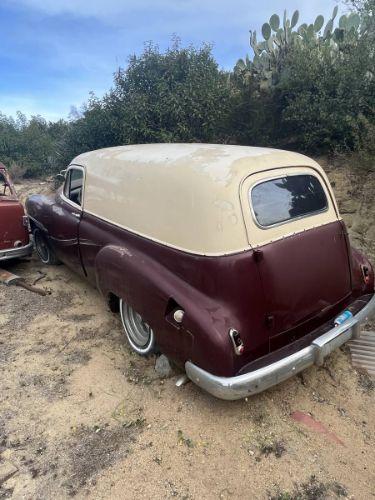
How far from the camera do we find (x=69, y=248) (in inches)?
191

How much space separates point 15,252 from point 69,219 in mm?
1488

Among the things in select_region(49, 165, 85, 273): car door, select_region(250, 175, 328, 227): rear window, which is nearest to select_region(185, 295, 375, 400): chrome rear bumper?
select_region(250, 175, 328, 227): rear window

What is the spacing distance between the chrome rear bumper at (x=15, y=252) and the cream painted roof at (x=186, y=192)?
2210mm

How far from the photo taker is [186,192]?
3094 mm

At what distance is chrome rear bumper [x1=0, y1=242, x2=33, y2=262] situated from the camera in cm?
562

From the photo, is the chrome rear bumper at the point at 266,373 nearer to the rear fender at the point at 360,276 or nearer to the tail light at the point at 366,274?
the rear fender at the point at 360,276

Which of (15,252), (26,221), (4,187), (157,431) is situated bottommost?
(157,431)

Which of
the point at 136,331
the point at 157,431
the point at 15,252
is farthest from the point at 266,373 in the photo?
the point at 15,252

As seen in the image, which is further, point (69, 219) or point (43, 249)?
point (43, 249)

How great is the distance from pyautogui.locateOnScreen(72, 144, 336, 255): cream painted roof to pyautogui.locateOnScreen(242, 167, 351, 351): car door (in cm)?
11

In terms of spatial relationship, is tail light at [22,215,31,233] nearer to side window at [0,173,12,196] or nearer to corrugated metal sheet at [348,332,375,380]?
side window at [0,173,12,196]

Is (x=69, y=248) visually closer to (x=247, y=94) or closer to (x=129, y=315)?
(x=129, y=315)

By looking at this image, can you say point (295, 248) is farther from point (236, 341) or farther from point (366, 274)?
point (366, 274)

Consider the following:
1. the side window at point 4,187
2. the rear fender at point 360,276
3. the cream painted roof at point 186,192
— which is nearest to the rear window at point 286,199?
the cream painted roof at point 186,192
